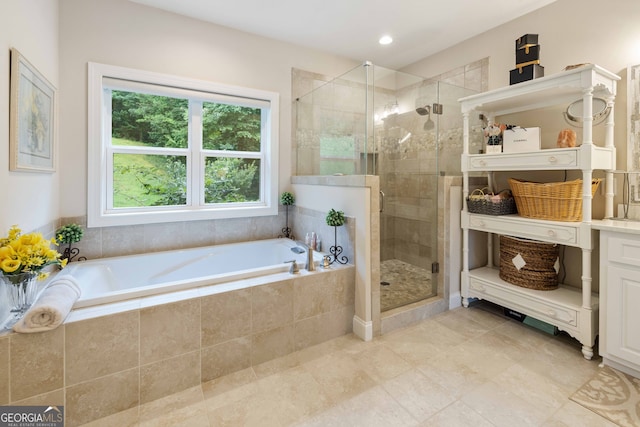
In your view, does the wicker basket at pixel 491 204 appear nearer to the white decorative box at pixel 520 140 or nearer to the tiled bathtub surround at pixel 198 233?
the white decorative box at pixel 520 140

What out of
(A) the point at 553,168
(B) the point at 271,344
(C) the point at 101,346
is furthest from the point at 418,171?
(C) the point at 101,346

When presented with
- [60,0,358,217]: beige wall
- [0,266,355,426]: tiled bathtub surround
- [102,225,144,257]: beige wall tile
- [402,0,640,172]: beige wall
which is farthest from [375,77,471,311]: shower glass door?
[102,225,144,257]: beige wall tile

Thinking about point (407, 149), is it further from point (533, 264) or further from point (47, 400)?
point (47, 400)

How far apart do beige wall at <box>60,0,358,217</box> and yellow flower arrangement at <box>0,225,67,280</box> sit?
1.12 m

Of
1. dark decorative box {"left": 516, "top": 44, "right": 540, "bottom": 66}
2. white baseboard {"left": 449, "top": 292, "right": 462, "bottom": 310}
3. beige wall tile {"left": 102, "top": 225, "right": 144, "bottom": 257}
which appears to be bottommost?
white baseboard {"left": 449, "top": 292, "right": 462, "bottom": 310}

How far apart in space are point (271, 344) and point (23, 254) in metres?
1.36

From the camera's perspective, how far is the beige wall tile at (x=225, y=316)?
5.83ft

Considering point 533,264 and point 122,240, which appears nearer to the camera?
point 533,264

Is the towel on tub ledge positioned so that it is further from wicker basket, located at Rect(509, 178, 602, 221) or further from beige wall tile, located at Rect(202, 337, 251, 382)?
wicker basket, located at Rect(509, 178, 602, 221)

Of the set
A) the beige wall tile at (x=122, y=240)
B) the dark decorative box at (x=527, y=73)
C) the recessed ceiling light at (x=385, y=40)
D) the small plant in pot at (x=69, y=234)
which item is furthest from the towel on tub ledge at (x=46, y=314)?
the recessed ceiling light at (x=385, y=40)

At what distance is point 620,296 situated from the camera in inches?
70.7

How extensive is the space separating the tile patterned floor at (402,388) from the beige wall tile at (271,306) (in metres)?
0.25

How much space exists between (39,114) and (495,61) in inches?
144

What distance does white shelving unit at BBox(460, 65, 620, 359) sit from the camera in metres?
1.97
